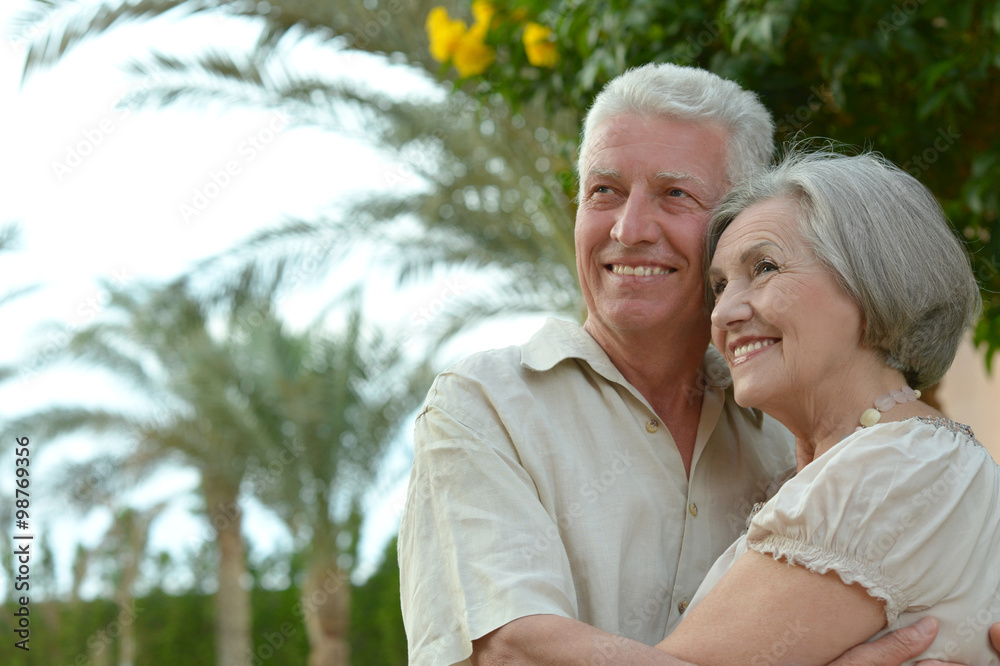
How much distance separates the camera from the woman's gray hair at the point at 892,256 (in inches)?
72.4

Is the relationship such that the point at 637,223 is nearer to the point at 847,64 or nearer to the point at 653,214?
the point at 653,214

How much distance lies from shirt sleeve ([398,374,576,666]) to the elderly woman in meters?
0.29

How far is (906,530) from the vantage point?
62.4 inches

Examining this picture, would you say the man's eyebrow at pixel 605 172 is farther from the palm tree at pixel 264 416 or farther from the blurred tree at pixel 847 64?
the palm tree at pixel 264 416

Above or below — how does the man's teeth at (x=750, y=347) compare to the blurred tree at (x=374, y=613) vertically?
above

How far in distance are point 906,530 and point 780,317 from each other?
0.46 meters

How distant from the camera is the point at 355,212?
7.38 m

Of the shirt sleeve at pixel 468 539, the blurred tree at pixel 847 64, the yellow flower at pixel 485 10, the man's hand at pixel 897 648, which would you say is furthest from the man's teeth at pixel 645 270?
the yellow flower at pixel 485 10

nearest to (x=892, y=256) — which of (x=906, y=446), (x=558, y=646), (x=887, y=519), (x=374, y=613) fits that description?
(x=906, y=446)

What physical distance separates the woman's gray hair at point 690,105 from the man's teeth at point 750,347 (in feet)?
1.61

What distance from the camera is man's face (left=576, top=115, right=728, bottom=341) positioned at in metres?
2.21

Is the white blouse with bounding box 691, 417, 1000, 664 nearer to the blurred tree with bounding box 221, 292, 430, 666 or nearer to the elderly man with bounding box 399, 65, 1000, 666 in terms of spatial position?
the elderly man with bounding box 399, 65, 1000, 666

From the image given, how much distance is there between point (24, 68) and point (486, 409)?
4.30 meters

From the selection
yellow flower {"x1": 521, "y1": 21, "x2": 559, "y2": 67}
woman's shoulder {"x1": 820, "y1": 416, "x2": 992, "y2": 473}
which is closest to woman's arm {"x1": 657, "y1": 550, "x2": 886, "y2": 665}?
woman's shoulder {"x1": 820, "y1": 416, "x2": 992, "y2": 473}
